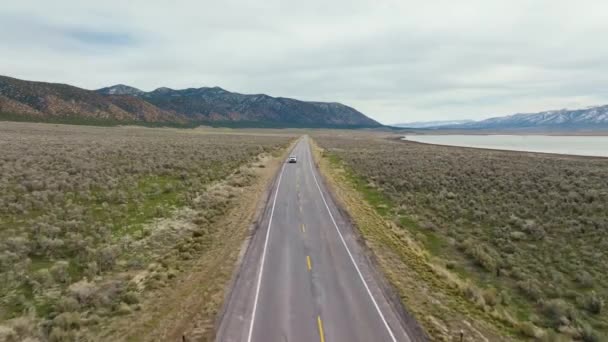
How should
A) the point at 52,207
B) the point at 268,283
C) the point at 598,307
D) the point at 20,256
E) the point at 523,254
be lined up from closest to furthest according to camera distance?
the point at 598,307 < the point at 268,283 < the point at 20,256 < the point at 523,254 < the point at 52,207

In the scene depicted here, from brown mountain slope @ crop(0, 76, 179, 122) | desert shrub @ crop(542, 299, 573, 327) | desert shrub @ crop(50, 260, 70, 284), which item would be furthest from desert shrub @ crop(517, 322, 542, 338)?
brown mountain slope @ crop(0, 76, 179, 122)

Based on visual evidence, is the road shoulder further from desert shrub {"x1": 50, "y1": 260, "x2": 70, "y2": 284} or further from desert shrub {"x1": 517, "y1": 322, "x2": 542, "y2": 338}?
desert shrub {"x1": 50, "y1": 260, "x2": 70, "y2": 284}

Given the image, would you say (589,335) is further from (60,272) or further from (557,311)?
(60,272)

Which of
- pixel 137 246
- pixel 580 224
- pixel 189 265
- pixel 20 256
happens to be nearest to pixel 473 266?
pixel 580 224

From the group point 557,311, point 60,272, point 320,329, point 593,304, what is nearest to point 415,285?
point 557,311

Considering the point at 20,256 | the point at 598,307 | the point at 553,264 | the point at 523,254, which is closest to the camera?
the point at 598,307

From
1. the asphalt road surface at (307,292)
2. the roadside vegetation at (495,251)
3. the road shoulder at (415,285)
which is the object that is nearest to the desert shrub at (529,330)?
the roadside vegetation at (495,251)

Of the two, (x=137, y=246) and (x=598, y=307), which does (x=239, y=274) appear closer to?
(x=137, y=246)
